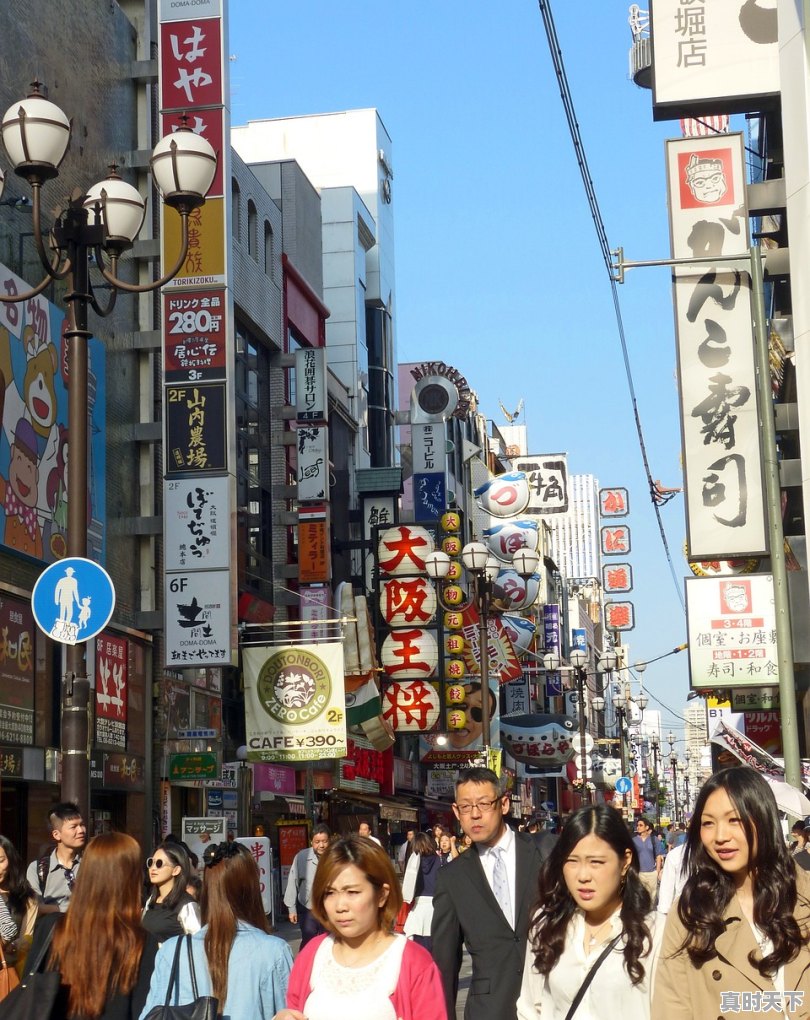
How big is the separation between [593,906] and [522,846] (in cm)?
234

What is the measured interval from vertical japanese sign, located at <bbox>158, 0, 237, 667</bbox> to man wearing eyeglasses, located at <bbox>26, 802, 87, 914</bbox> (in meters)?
16.4

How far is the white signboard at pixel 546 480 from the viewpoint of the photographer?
261 ft

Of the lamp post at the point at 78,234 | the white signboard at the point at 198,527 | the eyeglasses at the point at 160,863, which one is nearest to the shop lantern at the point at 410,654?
the white signboard at the point at 198,527

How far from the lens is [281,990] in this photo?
19.5ft

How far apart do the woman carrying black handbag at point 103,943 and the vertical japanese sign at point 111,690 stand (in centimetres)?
2232

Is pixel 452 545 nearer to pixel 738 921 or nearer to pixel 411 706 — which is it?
pixel 411 706

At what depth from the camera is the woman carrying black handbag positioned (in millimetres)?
5488

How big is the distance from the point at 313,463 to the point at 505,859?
33491mm

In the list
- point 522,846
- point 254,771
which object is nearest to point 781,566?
point 522,846

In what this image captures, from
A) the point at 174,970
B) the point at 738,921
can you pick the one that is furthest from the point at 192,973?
the point at 738,921

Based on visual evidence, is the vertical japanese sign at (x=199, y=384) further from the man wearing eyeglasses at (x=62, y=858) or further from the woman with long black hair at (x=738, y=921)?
the woman with long black hair at (x=738, y=921)

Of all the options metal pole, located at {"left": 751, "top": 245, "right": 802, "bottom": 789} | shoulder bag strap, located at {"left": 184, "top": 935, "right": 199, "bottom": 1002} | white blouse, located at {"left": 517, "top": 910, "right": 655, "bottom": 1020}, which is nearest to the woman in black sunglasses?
shoulder bag strap, located at {"left": 184, "top": 935, "right": 199, "bottom": 1002}

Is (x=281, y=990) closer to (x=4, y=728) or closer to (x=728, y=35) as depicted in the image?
(x=4, y=728)

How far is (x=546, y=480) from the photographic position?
3142 inches
